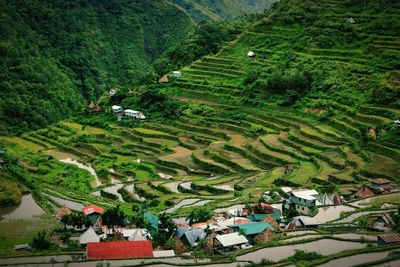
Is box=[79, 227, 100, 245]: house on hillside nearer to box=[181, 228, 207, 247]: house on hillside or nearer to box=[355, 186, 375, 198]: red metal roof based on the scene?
box=[181, 228, 207, 247]: house on hillside

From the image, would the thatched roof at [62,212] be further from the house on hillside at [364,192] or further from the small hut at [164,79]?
the small hut at [164,79]

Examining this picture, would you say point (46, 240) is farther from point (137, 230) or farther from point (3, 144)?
point (3, 144)

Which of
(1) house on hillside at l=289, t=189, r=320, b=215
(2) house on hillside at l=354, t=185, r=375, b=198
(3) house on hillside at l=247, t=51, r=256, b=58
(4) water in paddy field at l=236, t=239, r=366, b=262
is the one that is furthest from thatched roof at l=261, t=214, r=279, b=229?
(3) house on hillside at l=247, t=51, r=256, b=58

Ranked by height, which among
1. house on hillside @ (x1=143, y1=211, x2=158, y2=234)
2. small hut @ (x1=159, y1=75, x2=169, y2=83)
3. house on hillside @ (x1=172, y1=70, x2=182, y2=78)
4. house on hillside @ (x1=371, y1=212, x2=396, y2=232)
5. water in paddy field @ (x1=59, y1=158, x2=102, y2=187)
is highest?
house on hillside @ (x1=172, y1=70, x2=182, y2=78)

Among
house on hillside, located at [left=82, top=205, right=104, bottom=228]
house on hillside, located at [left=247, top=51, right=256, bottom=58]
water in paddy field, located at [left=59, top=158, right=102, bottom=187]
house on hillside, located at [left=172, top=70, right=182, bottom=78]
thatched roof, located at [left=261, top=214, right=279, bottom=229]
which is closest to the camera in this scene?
thatched roof, located at [left=261, top=214, right=279, bottom=229]

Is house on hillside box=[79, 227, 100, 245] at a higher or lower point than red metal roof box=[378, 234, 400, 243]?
lower
